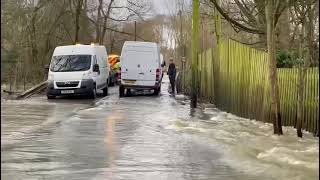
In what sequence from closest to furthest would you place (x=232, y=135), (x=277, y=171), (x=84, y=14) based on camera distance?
(x=277, y=171), (x=232, y=135), (x=84, y=14)

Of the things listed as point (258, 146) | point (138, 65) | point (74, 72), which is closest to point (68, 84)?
point (74, 72)

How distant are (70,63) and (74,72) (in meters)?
0.57

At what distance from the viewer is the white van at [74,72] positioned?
25609mm

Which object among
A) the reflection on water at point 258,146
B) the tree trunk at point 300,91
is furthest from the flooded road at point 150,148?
the tree trunk at point 300,91

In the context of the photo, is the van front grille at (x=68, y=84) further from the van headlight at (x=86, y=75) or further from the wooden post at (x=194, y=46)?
the wooden post at (x=194, y=46)

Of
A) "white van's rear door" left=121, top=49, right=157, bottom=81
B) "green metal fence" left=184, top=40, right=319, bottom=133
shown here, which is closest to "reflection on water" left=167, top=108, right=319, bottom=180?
"green metal fence" left=184, top=40, right=319, bottom=133

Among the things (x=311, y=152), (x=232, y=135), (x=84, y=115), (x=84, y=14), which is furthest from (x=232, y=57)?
(x=84, y=14)

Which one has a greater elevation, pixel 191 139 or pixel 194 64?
pixel 194 64

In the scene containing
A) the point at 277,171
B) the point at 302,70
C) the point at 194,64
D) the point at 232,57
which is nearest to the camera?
the point at 277,171

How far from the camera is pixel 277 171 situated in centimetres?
872

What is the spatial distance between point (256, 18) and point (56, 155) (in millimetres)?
13534

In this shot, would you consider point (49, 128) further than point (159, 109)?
No

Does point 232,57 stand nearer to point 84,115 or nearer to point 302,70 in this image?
point 84,115

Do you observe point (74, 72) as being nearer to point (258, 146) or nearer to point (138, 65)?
point (138, 65)
